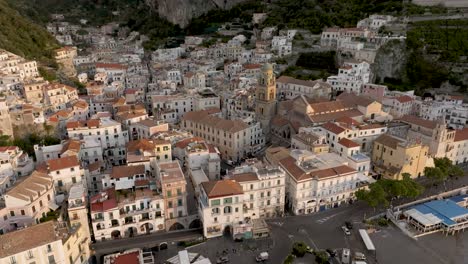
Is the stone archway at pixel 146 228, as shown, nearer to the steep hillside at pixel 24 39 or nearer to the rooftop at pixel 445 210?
the rooftop at pixel 445 210

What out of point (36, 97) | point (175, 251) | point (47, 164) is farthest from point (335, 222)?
point (36, 97)

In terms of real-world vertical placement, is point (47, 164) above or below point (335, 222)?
above

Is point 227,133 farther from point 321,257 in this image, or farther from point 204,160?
point 321,257

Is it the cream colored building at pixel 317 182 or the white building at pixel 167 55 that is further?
the white building at pixel 167 55

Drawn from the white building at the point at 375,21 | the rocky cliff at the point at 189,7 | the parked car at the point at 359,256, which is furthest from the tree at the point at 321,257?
the rocky cliff at the point at 189,7

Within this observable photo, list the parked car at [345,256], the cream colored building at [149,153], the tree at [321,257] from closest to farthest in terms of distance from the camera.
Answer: the tree at [321,257] → the parked car at [345,256] → the cream colored building at [149,153]

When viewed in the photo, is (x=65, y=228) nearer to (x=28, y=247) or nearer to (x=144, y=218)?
(x=28, y=247)

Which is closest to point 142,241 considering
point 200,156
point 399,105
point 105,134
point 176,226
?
point 176,226
